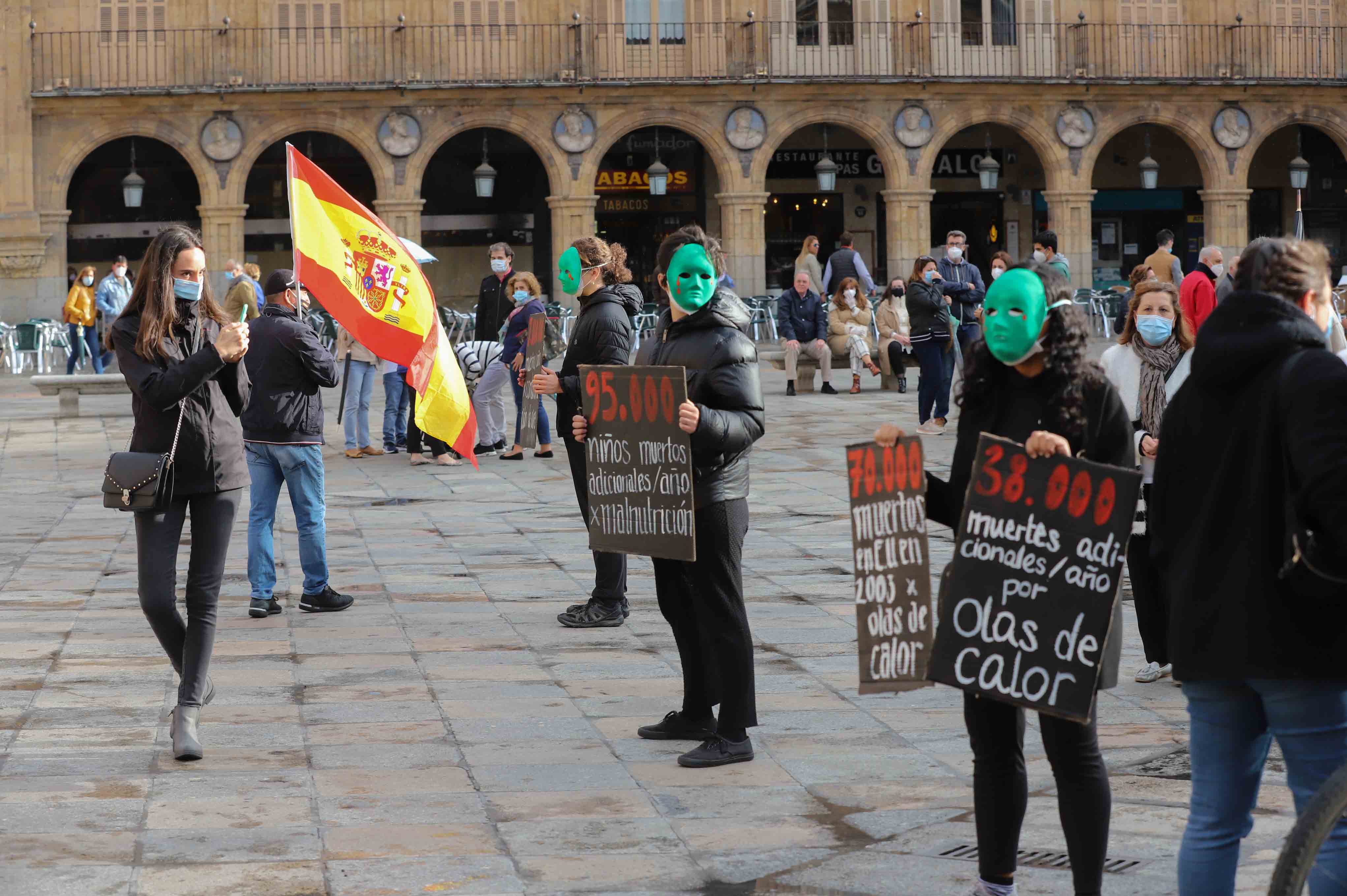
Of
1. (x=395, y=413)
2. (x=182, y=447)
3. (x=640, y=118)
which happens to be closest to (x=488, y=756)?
(x=182, y=447)

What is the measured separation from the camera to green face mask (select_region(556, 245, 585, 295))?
26.8ft

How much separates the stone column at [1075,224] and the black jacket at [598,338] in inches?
1013

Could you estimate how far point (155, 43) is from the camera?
99.4 ft

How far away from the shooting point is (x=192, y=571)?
586cm

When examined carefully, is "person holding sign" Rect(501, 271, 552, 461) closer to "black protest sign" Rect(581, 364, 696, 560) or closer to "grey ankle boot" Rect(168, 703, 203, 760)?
"black protest sign" Rect(581, 364, 696, 560)

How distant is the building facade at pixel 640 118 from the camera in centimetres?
3027

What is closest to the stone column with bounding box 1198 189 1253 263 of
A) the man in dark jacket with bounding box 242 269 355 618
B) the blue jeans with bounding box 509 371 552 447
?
the blue jeans with bounding box 509 371 552 447

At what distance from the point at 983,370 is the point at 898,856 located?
4.62ft

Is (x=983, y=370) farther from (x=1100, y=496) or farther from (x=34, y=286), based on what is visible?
(x=34, y=286)

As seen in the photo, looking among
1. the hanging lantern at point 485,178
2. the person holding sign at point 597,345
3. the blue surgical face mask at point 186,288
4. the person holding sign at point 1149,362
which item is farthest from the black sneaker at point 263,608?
the hanging lantern at point 485,178

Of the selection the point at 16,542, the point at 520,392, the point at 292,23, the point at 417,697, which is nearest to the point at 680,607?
the point at 417,697

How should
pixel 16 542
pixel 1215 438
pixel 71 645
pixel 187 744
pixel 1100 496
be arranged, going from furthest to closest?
pixel 16 542 < pixel 71 645 < pixel 187 744 < pixel 1100 496 < pixel 1215 438

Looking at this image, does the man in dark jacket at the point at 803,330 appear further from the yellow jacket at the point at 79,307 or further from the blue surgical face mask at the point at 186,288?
the blue surgical face mask at the point at 186,288

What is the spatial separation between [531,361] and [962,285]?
6.08m
